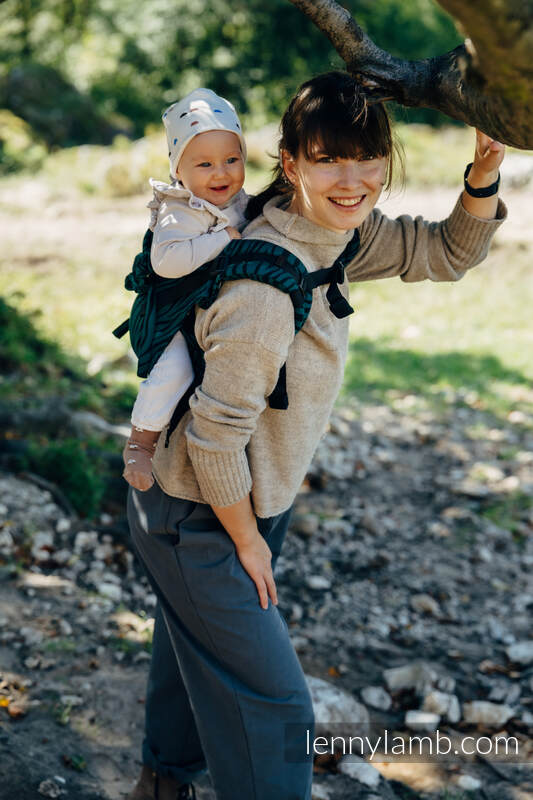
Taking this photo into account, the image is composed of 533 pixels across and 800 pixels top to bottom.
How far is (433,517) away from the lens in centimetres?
515

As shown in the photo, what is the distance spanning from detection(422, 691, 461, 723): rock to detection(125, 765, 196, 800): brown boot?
112 cm

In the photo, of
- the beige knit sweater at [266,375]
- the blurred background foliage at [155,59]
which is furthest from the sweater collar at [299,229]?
the blurred background foliage at [155,59]

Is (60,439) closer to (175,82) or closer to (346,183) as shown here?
(346,183)

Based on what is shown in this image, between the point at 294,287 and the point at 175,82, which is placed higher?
the point at 175,82

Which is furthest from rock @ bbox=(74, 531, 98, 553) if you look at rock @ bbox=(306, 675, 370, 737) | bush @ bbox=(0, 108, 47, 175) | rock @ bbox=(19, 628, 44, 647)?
bush @ bbox=(0, 108, 47, 175)

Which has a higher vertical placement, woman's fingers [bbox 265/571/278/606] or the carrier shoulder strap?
the carrier shoulder strap

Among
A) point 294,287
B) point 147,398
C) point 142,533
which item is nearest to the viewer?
point 294,287

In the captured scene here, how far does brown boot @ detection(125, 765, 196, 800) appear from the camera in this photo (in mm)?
2625

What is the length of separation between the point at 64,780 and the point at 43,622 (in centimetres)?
88

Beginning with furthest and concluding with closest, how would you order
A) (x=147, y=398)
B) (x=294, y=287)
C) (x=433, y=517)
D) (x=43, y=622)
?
(x=433, y=517) → (x=43, y=622) → (x=147, y=398) → (x=294, y=287)

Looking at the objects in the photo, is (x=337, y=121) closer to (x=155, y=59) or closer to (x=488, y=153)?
(x=488, y=153)

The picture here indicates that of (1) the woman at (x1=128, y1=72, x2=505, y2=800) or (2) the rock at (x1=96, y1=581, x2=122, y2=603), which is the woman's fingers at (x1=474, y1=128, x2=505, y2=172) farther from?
(2) the rock at (x1=96, y1=581, x2=122, y2=603)

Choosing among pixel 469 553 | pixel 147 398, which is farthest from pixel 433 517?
pixel 147 398

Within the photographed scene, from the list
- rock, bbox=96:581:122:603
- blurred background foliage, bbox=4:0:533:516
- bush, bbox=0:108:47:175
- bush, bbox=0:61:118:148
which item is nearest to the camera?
rock, bbox=96:581:122:603
